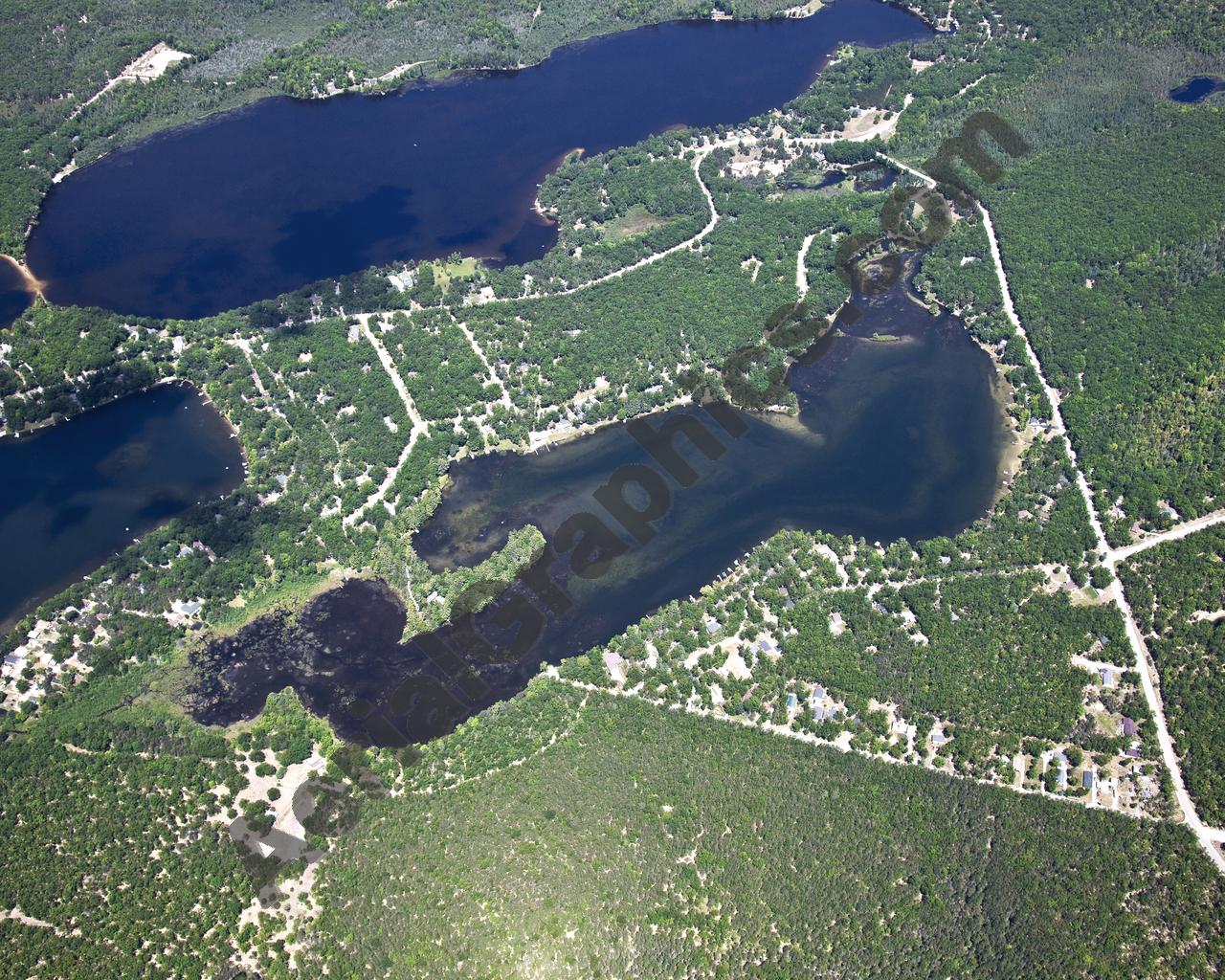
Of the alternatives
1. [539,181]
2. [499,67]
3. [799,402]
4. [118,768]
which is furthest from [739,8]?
[118,768]

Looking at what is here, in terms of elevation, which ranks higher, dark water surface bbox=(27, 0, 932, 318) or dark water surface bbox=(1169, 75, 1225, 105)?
dark water surface bbox=(27, 0, 932, 318)

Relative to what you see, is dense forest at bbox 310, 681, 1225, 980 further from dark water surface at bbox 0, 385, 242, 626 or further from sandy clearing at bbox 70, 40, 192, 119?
sandy clearing at bbox 70, 40, 192, 119

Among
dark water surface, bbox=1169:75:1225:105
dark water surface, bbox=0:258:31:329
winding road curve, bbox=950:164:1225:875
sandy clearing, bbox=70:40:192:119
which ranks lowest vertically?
winding road curve, bbox=950:164:1225:875

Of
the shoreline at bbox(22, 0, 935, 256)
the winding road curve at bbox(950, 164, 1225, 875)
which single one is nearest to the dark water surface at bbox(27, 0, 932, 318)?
the shoreline at bbox(22, 0, 935, 256)

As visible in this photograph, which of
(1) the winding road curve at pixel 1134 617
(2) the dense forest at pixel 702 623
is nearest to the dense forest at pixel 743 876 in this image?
(2) the dense forest at pixel 702 623

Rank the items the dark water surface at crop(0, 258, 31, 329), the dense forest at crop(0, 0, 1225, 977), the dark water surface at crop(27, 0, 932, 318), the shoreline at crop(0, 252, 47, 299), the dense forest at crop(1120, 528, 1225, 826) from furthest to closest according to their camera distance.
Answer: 1. the dark water surface at crop(27, 0, 932, 318)
2. the shoreline at crop(0, 252, 47, 299)
3. the dark water surface at crop(0, 258, 31, 329)
4. the dense forest at crop(1120, 528, 1225, 826)
5. the dense forest at crop(0, 0, 1225, 977)

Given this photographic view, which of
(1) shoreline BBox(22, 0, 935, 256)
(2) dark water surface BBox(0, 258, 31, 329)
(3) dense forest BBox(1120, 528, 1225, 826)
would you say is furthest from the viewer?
(1) shoreline BBox(22, 0, 935, 256)
